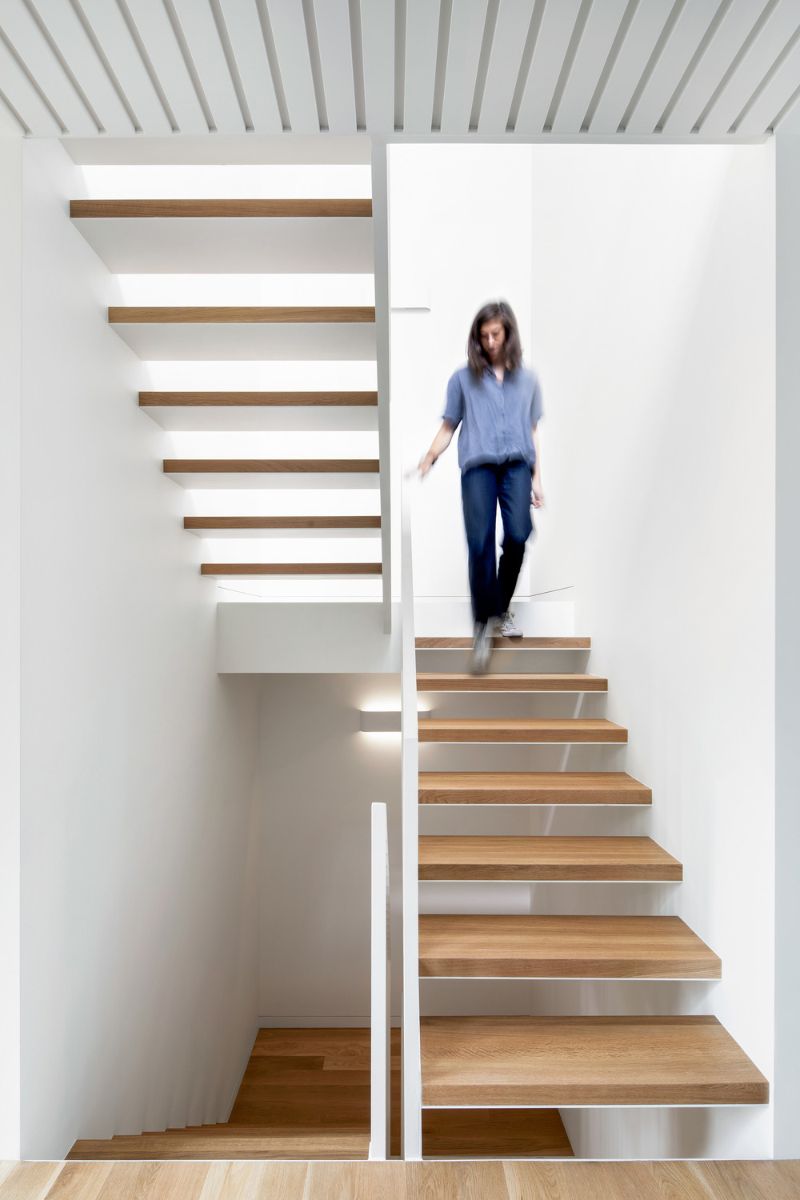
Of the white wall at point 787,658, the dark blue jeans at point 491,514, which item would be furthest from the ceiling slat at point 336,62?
the dark blue jeans at point 491,514

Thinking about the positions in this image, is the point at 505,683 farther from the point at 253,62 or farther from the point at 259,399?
the point at 253,62

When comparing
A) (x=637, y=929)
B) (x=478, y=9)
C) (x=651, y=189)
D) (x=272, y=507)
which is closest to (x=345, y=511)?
(x=272, y=507)

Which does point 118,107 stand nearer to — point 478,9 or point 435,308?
point 478,9

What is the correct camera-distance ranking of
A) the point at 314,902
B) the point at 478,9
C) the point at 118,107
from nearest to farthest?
the point at 478,9
the point at 118,107
the point at 314,902

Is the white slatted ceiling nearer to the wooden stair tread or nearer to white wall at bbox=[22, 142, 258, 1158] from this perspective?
white wall at bbox=[22, 142, 258, 1158]

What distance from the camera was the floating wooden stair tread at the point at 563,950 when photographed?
8.91 feet

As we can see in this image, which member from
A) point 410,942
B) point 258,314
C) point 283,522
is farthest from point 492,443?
point 410,942

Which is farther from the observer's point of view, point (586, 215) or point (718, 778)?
point (586, 215)

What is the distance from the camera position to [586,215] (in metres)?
4.65

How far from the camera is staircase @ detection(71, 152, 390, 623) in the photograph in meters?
2.56

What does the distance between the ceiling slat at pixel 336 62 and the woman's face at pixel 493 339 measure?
4.77 feet

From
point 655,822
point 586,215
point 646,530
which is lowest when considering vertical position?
point 655,822

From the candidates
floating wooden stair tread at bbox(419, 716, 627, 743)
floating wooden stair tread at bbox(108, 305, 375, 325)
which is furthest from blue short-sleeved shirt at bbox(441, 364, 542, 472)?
floating wooden stair tread at bbox(419, 716, 627, 743)

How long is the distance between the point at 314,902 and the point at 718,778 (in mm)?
3874
